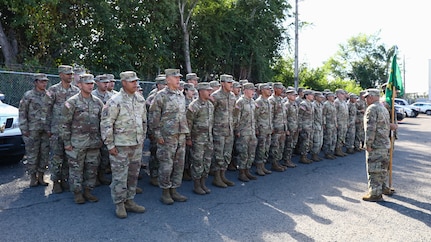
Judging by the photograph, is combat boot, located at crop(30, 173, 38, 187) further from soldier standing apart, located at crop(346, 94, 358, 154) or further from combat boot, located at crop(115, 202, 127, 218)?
soldier standing apart, located at crop(346, 94, 358, 154)

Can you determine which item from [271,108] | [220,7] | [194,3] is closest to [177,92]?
[271,108]

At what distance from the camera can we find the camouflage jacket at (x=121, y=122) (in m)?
4.70

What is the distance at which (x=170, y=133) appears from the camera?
5.40 meters

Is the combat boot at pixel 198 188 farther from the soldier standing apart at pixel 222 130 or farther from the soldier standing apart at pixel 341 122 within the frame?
the soldier standing apart at pixel 341 122

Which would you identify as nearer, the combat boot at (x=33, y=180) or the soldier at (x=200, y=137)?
the soldier at (x=200, y=137)

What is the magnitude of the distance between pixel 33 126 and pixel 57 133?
50 cm

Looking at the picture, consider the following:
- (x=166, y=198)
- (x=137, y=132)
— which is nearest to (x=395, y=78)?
(x=166, y=198)

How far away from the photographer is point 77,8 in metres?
15.1

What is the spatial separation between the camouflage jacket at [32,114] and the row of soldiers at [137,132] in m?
0.02

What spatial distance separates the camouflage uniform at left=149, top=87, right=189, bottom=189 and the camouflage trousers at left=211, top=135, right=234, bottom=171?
1050 mm

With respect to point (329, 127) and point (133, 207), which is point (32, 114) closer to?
point (133, 207)

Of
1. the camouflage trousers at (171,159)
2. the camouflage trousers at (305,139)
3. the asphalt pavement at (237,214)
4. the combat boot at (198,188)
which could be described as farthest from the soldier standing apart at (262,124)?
the camouflage trousers at (171,159)

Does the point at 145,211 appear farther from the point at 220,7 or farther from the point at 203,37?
the point at 220,7

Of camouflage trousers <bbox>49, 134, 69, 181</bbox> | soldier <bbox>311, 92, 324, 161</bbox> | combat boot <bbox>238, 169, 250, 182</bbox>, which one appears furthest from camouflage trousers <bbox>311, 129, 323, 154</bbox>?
camouflage trousers <bbox>49, 134, 69, 181</bbox>
